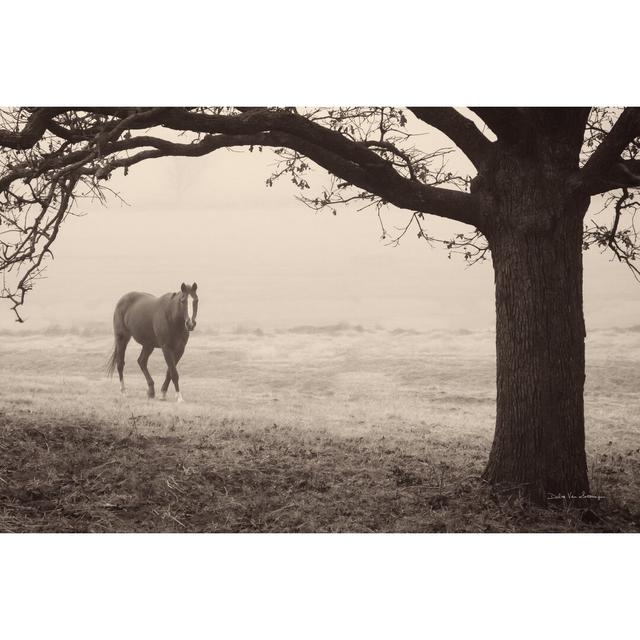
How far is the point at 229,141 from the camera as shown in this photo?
6.66 m

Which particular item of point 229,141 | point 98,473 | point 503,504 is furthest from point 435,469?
point 229,141

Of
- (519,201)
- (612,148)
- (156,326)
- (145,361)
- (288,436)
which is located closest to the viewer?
(612,148)

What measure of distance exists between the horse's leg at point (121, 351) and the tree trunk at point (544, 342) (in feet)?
13.1

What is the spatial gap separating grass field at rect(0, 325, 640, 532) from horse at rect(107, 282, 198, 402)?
0.34ft

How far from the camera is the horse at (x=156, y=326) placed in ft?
25.3

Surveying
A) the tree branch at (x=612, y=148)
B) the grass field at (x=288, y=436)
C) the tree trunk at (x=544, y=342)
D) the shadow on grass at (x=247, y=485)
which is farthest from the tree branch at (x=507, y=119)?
the shadow on grass at (x=247, y=485)

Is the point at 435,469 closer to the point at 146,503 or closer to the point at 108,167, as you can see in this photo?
the point at 146,503

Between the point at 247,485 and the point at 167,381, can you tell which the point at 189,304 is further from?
the point at 247,485

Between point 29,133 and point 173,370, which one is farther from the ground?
point 29,133

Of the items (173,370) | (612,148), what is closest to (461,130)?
(612,148)

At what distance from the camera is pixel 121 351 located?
7992mm

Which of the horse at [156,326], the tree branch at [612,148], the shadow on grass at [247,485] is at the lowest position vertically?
the shadow on grass at [247,485]

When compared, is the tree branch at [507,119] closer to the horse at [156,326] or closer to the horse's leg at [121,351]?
the horse at [156,326]

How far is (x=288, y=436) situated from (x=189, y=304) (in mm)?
1704
